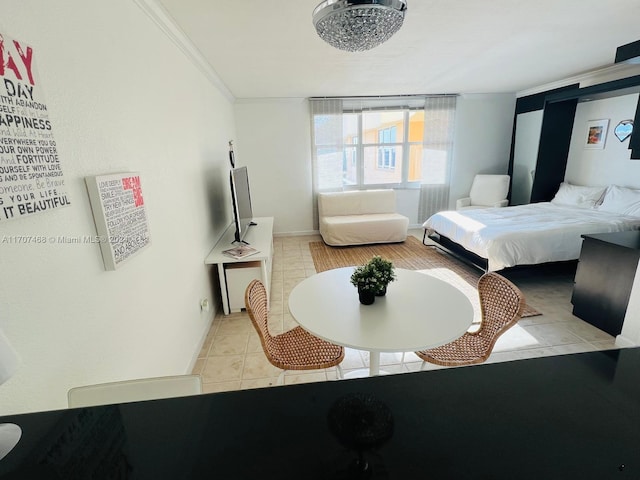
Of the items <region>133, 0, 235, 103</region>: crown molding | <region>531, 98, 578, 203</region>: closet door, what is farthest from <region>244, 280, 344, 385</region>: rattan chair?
<region>531, 98, 578, 203</region>: closet door

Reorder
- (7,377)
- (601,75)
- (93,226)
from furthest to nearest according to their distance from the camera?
(601,75) < (93,226) < (7,377)

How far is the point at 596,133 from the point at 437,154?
221 cm

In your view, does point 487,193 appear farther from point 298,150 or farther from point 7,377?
point 7,377

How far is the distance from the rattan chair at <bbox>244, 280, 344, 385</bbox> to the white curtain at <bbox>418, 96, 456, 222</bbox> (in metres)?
4.74

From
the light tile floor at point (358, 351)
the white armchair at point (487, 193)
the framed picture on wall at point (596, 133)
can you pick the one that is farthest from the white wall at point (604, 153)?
the light tile floor at point (358, 351)

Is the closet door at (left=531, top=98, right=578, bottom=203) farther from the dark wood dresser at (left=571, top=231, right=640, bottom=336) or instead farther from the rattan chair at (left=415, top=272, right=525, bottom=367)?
the rattan chair at (left=415, top=272, right=525, bottom=367)

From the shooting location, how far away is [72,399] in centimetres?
84

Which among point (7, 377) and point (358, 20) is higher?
point (358, 20)

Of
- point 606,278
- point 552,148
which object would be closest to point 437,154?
point 552,148

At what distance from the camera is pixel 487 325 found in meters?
1.76

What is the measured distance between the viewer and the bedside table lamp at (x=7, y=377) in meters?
0.48

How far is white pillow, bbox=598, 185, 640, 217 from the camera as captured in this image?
359 centimetres

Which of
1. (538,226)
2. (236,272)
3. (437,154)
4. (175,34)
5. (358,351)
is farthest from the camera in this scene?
(437,154)

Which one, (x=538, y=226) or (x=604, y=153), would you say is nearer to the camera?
(x=538, y=226)
